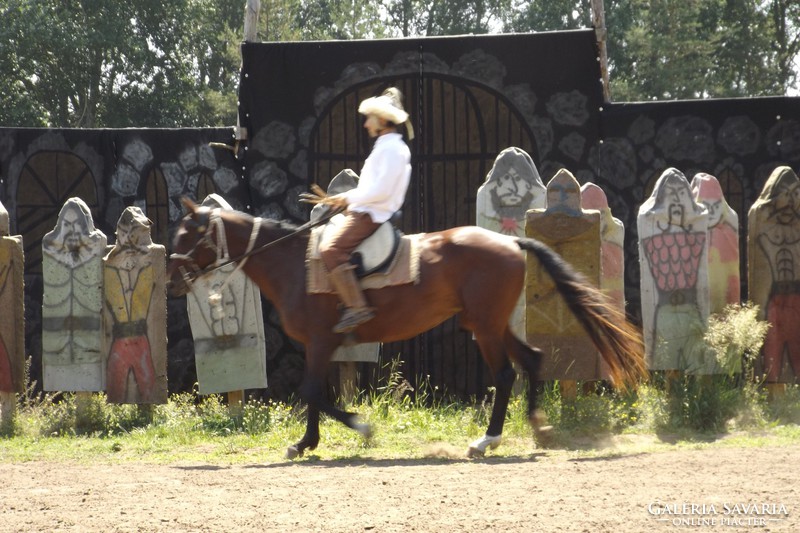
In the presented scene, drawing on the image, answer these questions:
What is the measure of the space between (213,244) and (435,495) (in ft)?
9.62

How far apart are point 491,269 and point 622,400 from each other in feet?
7.24

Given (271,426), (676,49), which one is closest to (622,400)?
(271,426)

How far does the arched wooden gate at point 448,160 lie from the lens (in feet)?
35.7

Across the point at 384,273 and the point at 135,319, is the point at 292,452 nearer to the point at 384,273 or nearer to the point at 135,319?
the point at 384,273

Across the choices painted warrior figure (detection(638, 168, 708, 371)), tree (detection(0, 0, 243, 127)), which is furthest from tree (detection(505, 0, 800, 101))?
painted warrior figure (detection(638, 168, 708, 371))

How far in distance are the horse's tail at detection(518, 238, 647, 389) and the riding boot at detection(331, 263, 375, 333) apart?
4.25 ft

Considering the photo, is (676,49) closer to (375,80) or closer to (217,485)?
(375,80)

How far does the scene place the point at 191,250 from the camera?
760 centimetres

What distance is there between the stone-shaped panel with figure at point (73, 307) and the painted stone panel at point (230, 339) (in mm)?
846

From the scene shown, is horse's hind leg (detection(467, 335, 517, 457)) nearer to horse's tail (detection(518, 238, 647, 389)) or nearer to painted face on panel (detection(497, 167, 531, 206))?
horse's tail (detection(518, 238, 647, 389))

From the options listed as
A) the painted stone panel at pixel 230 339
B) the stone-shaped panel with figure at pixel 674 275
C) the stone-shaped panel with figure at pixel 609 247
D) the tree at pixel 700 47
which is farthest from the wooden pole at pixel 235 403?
the tree at pixel 700 47

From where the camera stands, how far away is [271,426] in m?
8.70

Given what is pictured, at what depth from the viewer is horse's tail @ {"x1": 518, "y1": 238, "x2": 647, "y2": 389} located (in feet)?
24.0

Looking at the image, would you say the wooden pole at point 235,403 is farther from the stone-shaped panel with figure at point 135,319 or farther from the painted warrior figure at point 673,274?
the painted warrior figure at point 673,274
